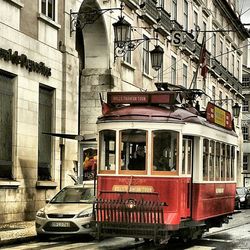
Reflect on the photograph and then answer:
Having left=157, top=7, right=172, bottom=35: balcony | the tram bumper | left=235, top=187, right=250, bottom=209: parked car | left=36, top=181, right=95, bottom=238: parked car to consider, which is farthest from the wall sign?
left=235, top=187, right=250, bottom=209: parked car

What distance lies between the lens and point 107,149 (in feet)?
45.6

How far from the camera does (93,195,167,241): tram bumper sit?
42.3ft

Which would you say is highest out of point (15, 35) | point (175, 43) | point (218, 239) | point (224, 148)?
point (175, 43)

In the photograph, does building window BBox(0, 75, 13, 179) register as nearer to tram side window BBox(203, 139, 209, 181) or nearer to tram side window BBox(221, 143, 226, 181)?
tram side window BBox(221, 143, 226, 181)

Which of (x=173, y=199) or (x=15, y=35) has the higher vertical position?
(x=15, y=35)

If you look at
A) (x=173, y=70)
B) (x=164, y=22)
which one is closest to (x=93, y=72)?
(x=164, y=22)

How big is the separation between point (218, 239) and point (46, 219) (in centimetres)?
448

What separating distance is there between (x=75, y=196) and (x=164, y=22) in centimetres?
1809

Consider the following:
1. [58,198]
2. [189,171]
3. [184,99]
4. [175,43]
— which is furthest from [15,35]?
[175,43]

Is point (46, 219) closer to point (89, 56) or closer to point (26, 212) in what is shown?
point (26, 212)

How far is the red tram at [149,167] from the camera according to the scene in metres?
13.1

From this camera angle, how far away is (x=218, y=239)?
56.7ft

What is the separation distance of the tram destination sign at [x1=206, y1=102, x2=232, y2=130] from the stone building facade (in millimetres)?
6087

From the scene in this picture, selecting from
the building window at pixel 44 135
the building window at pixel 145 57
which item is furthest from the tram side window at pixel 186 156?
the building window at pixel 145 57
